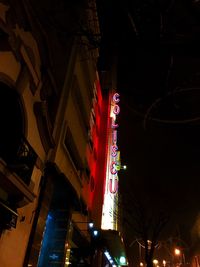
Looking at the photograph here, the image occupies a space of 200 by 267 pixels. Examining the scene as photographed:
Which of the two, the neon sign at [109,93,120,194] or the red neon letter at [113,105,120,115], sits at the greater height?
the red neon letter at [113,105,120,115]

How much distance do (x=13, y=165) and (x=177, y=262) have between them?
45.6 metres

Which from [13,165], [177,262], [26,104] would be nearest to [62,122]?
[26,104]

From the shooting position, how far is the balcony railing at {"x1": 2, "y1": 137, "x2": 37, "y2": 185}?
7847mm

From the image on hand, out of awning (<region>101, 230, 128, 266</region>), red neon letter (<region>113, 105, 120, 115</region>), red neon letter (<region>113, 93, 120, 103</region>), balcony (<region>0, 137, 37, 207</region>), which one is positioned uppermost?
red neon letter (<region>113, 93, 120, 103</region>)

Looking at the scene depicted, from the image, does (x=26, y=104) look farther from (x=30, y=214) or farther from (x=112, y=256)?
(x=112, y=256)

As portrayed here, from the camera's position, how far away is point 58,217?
13.1 meters

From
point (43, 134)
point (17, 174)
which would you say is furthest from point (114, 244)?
point (17, 174)

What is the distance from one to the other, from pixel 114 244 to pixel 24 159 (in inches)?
535

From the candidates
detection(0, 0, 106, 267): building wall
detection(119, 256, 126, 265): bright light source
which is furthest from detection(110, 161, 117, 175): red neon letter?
detection(119, 256, 126, 265): bright light source

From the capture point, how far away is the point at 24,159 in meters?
8.56

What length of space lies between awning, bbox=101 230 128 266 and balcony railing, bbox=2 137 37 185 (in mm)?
10898

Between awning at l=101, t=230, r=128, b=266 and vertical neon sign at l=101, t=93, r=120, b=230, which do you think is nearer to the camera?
awning at l=101, t=230, r=128, b=266

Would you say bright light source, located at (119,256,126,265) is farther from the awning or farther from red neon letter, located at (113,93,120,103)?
red neon letter, located at (113,93,120,103)

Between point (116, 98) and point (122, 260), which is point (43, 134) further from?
point (116, 98)
